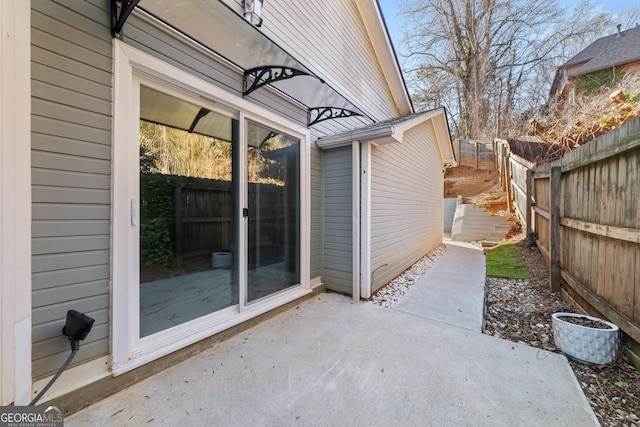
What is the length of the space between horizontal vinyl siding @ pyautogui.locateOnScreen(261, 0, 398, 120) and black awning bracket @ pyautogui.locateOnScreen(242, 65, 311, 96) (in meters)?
0.73

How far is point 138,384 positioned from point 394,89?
7207 millimetres

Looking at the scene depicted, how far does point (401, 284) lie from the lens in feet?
14.8

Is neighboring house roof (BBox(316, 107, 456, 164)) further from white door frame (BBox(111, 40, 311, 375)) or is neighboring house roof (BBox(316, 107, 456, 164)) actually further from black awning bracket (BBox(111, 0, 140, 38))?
black awning bracket (BBox(111, 0, 140, 38))

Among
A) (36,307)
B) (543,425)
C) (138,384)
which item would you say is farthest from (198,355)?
(543,425)

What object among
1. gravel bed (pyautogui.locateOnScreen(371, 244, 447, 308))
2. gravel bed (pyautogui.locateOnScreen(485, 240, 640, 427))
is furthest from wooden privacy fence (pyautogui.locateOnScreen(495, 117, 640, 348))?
gravel bed (pyautogui.locateOnScreen(371, 244, 447, 308))

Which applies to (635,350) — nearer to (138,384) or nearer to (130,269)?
(138,384)

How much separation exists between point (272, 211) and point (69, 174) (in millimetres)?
1853

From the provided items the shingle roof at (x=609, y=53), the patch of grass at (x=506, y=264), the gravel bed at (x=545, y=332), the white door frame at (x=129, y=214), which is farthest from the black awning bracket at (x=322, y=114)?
the shingle roof at (x=609, y=53)

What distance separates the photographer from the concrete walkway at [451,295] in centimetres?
314

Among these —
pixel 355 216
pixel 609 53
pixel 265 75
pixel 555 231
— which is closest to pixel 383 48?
pixel 265 75

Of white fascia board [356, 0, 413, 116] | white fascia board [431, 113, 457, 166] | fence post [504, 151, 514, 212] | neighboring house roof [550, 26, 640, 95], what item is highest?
neighboring house roof [550, 26, 640, 95]

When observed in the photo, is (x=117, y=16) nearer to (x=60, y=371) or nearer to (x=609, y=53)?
(x=60, y=371)

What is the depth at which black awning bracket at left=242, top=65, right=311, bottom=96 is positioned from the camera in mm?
2629

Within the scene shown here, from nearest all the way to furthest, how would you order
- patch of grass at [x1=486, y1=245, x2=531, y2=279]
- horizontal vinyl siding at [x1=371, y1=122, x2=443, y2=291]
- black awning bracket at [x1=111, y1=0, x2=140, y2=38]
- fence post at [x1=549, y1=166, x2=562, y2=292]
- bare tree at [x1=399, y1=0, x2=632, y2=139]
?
black awning bracket at [x1=111, y1=0, x2=140, y2=38] → fence post at [x1=549, y1=166, x2=562, y2=292] → horizontal vinyl siding at [x1=371, y1=122, x2=443, y2=291] → patch of grass at [x1=486, y1=245, x2=531, y2=279] → bare tree at [x1=399, y1=0, x2=632, y2=139]
